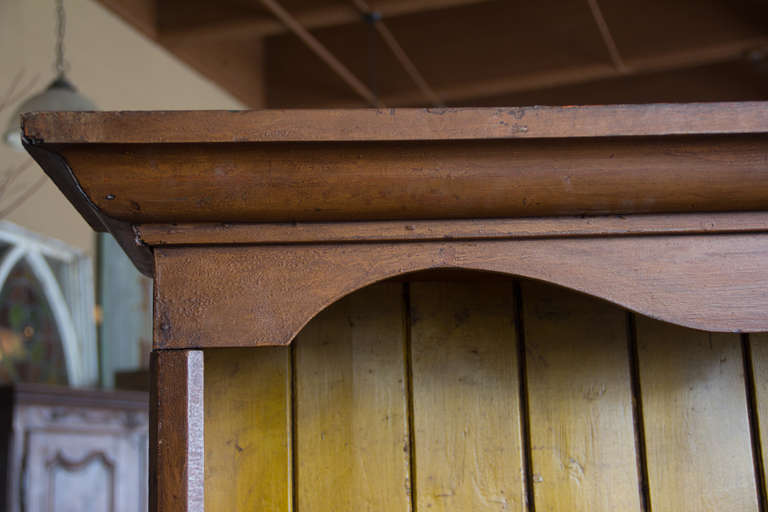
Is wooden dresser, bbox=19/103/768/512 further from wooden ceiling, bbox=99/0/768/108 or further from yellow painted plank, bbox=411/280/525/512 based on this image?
wooden ceiling, bbox=99/0/768/108

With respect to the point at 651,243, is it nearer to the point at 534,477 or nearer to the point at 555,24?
the point at 534,477

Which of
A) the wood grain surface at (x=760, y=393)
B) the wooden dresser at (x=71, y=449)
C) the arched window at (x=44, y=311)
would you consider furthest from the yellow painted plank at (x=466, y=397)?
the arched window at (x=44, y=311)

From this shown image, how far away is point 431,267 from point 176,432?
278 mm

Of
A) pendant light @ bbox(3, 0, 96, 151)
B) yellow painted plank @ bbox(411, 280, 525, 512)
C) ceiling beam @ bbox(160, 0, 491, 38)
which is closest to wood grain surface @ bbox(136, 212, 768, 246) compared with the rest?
yellow painted plank @ bbox(411, 280, 525, 512)

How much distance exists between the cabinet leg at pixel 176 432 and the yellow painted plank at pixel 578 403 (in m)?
0.43

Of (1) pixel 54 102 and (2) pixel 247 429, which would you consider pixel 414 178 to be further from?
(1) pixel 54 102

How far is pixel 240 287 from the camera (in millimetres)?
832

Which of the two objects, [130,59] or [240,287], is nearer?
[240,287]

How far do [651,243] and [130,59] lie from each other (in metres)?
5.01

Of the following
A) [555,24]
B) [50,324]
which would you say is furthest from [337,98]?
[50,324]

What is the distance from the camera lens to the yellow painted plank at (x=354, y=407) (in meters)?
1.04

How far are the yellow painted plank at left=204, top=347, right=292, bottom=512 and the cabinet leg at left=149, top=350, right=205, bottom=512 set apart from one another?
212 mm

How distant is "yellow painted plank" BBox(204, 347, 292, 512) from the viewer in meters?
1.02

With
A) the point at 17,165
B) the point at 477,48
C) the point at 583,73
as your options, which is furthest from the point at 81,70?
the point at 583,73
